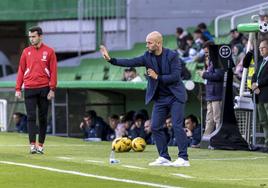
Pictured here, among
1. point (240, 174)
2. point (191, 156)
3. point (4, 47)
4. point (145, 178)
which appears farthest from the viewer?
point (4, 47)

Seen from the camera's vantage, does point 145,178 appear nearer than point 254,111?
Yes

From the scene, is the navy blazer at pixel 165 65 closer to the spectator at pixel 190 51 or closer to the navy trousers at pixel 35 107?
the navy trousers at pixel 35 107

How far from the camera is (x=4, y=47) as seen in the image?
137 feet

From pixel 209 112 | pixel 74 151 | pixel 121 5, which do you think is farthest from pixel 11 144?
Answer: pixel 121 5

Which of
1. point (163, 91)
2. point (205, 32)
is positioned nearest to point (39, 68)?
point (163, 91)

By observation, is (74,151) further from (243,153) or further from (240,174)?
(240,174)

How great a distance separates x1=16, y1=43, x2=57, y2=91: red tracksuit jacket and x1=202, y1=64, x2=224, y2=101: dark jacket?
3.69 m

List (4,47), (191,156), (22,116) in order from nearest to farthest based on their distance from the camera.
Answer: (191,156)
(22,116)
(4,47)

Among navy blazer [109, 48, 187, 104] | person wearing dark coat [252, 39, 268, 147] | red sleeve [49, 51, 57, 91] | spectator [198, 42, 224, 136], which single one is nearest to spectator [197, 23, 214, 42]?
spectator [198, 42, 224, 136]

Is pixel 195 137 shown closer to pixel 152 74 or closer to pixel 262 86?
pixel 262 86

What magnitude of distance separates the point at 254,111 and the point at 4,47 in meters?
21.9

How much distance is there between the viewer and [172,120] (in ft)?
53.6

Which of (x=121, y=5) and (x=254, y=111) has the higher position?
(x=121, y=5)

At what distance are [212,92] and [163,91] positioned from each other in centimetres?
519
